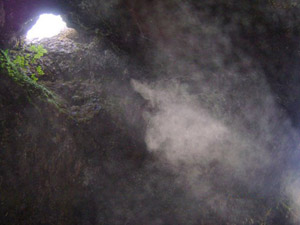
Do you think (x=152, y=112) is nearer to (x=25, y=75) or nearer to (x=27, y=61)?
(x=25, y=75)

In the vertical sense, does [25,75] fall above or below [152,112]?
below

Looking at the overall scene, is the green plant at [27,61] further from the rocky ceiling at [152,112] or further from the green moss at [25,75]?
the rocky ceiling at [152,112]

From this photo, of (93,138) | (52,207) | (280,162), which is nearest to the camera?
(52,207)

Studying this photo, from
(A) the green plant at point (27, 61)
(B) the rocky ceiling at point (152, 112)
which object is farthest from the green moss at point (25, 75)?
(B) the rocky ceiling at point (152, 112)

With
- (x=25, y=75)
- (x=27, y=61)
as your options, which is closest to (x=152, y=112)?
(x=25, y=75)

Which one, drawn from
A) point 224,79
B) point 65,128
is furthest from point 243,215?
point 65,128

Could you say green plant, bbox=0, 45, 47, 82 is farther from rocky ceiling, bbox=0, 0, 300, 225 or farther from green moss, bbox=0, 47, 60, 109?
rocky ceiling, bbox=0, 0, 300, 225

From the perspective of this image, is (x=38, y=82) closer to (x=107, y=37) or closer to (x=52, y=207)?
(x=107, y=37)

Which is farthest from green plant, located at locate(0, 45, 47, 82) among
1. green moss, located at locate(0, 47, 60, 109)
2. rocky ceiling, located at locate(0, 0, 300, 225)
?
rocky ceiling, located at locate(0, 0, 300, 225)

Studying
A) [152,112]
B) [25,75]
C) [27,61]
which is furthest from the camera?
[152,112]

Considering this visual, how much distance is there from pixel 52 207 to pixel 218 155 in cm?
347

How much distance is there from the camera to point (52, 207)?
12.1 ft

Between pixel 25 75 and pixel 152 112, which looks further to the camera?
pixel 152 112

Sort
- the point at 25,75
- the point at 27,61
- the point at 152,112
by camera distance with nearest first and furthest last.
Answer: the point at 25,75, the point at 27,61, the point at 152,112
